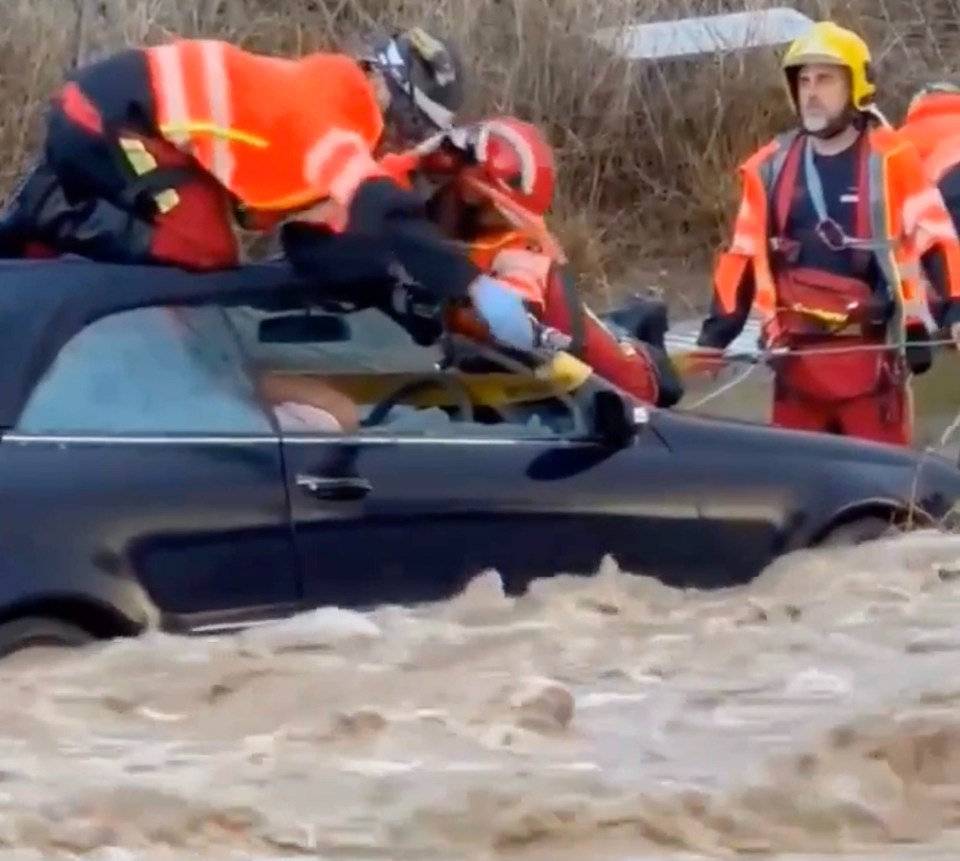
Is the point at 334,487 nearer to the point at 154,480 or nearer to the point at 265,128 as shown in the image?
the point at 154,480

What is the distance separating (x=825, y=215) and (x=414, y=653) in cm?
318

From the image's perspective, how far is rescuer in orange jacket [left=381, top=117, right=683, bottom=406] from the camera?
24.1 feet

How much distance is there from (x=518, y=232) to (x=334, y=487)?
1.56 metres

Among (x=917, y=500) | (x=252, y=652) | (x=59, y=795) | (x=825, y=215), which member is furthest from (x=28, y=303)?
(x=825, y=215)

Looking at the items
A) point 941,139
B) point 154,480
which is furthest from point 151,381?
point 941,139

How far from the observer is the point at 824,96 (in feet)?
27.6

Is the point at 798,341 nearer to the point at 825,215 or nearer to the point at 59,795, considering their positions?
the point at 825,215

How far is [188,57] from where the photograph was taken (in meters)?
6.52

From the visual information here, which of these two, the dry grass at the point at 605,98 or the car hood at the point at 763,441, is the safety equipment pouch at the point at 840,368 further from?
the dry grass at the point at 605,98

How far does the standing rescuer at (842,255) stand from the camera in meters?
8.30

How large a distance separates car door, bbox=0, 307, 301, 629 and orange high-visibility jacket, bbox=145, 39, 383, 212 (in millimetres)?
390

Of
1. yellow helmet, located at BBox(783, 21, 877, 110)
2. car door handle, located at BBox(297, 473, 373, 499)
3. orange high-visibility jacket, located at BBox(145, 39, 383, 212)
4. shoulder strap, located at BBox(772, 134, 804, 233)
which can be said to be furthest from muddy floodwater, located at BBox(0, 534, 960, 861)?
yellow helmet, located at BBox(783, 21, 877, 110)

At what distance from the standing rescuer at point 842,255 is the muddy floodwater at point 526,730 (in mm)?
1826

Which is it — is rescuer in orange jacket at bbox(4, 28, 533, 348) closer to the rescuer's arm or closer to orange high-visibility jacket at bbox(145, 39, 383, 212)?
orange high-visibility jacket at bbox(145, 39, 383, 212)
